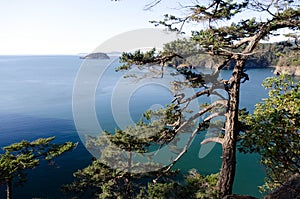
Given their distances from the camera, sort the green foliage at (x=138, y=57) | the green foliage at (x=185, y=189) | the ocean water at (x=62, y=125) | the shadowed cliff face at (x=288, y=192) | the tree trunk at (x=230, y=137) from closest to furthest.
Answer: the shadowed cliff face at (x=288, y=192), the tree trunk at (x=230, y=137), the green foliage at (x=185, y=189), the green foliage at (x=138, y=57), the ocean water at (x=62, y=125)

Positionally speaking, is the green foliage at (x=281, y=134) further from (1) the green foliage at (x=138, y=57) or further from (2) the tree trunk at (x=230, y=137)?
(1) the green foliage at (x=138, y=57)

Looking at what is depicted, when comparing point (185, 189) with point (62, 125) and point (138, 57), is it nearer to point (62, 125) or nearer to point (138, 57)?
point (138, 57)

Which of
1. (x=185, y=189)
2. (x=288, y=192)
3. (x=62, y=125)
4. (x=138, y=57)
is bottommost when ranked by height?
(x=62, y=125)

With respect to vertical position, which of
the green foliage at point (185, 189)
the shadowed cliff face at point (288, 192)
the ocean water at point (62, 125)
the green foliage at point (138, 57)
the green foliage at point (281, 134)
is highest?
the green foliage at point (138, 57)

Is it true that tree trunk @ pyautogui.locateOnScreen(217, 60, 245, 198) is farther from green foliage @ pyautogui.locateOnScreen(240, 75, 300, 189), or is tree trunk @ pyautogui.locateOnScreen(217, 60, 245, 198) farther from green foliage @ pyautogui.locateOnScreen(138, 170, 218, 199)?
green foliage @ pyautogui.locateOnScreen(240, 75, 300, 189)

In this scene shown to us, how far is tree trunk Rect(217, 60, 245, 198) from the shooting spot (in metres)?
6.81

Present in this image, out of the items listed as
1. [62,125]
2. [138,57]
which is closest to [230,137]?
[138,57]

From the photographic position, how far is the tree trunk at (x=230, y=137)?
6.81m

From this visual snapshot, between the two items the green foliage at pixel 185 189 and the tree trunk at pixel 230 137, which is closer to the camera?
the tree trunk at pixel 230 137

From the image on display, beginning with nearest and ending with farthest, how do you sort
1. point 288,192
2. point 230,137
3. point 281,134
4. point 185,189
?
point 281,134, point 288,192, point 230,137, point 185,189

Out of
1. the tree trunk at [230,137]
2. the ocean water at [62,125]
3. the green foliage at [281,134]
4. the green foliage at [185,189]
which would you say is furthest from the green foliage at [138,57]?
the ocean water at [62,125]

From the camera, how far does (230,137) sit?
6926mm

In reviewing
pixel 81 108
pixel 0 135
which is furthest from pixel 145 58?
→ pixel 81 108

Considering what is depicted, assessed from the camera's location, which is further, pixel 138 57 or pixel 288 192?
pixel 138 57
